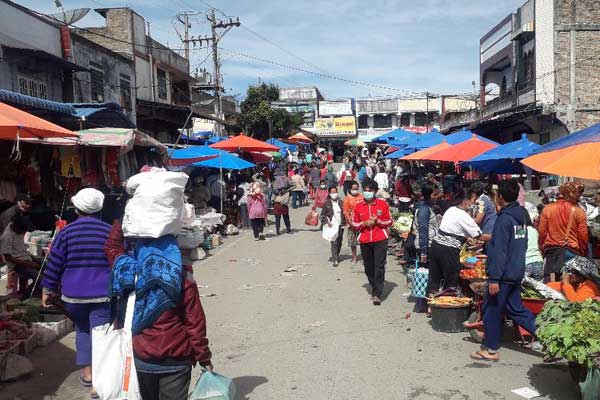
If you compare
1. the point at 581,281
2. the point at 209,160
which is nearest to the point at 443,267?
the point at 581,281

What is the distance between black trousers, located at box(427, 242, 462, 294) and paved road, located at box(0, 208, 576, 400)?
1.78 feet

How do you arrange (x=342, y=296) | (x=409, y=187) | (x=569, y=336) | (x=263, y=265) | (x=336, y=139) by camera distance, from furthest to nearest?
1. (x=336, y=139)
2. (x=409, y=187)
3. (x=263, y=265)
4. (x=342, y=296)
5. (x=569, y=336)

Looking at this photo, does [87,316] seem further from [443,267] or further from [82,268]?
[443,267]

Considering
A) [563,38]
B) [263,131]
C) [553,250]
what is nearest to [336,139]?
[263,131]

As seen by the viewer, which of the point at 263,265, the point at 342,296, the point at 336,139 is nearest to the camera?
the point at 342,296

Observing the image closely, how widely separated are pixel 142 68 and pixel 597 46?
19.0 m

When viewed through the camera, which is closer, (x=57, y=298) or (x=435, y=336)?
(x=57, y=298)

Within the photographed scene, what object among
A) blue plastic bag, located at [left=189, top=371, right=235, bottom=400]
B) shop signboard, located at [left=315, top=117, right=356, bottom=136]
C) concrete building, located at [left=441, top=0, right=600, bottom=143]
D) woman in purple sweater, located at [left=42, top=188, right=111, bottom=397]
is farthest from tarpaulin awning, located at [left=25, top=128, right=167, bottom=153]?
shop signboard, located at [left=315, top=117, right=356, bottom=136]

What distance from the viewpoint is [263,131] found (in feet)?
126

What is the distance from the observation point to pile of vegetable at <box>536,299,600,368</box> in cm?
441

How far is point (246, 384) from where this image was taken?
532 cm

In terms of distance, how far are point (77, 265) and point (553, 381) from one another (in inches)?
176

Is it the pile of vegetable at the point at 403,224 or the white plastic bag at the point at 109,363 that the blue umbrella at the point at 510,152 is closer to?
the pile of vegetable at the point at 403,224

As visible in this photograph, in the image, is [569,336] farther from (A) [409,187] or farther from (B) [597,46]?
(B) [597,46]
